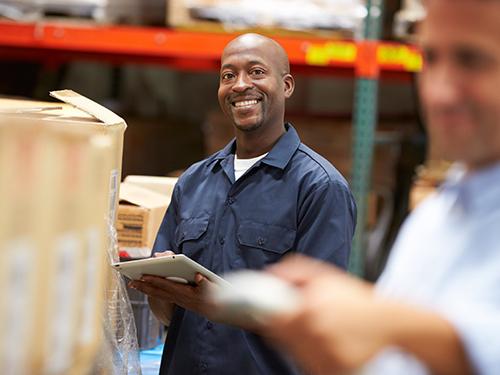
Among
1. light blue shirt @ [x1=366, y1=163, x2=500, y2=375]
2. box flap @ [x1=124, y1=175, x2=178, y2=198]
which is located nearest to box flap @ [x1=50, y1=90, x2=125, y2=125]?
box flap @ [x1=124, y1=175, x2=178, y2=198]

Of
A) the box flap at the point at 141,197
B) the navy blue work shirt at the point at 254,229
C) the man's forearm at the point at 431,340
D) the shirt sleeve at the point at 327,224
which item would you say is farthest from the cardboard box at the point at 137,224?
the man's forearm at the point at 431,340

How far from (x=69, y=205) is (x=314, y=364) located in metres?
0.43

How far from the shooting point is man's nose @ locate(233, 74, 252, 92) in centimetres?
305

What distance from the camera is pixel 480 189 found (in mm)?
1333

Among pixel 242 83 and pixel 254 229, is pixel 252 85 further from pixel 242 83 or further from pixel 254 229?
pixel 254 229

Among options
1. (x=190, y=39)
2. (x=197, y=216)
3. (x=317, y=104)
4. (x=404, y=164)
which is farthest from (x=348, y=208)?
(x=317, y=104)

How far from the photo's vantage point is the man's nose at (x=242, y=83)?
10.0 feet

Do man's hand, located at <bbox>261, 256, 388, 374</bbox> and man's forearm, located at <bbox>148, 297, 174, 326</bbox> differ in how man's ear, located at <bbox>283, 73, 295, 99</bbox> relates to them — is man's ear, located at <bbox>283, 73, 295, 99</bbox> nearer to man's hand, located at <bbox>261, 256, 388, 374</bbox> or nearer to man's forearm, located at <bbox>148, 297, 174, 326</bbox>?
man's forearm, located at <bbox>148, 297, 174, 326</bbox>

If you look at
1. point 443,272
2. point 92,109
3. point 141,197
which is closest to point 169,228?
point 141,197

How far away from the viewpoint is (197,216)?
9.98ft

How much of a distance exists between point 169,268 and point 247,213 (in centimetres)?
38

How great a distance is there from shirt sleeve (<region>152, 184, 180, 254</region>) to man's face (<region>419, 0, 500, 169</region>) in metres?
1.89

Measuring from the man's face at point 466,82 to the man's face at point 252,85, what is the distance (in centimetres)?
172

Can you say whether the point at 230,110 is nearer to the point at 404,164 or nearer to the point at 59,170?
the point at 59,170
